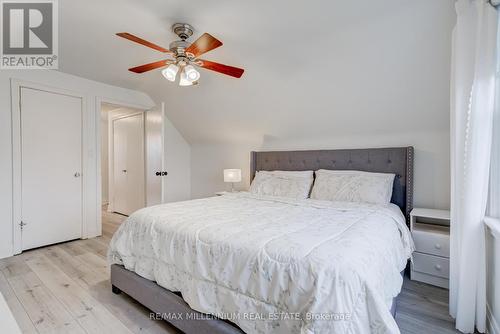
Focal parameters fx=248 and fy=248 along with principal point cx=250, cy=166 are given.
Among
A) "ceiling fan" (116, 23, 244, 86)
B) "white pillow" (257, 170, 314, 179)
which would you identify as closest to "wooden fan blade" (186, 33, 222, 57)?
"ceiling fan" (116, 23, 244, 86)

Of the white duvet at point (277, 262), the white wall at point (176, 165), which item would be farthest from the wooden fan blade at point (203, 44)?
the white wall at point (176, 165)

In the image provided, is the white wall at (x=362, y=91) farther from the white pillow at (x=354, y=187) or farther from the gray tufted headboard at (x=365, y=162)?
the white pillow at (x=354, y=187)

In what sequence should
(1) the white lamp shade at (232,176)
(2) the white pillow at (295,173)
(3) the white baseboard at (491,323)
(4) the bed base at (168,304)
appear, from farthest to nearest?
(1) the white lamp shade at (232,176)
(2) the white pillow at (295,173)
(3) the white baseboard at (491,323)
(4) the bed base at (168,304)

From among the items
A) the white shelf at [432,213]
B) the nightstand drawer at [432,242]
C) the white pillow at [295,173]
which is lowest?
the nightstand drawer at [432,242]

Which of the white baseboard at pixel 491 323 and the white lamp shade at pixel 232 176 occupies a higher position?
the white lamp shade at pixel 232 176

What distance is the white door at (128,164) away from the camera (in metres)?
4.55

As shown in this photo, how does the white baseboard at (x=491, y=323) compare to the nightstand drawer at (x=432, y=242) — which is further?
the nightstand drawer at (x=432, y=242)

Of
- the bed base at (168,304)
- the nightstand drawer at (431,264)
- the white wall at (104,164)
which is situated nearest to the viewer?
the bed base at (168,304)

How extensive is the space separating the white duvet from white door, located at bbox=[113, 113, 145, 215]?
2.66m

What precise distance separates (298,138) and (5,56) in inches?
144

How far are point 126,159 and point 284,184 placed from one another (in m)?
3.40

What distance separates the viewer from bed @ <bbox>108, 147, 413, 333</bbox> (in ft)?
3.44

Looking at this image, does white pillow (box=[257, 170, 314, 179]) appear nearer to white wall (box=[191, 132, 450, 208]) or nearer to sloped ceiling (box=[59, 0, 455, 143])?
white wall (box=[191, 132, 450, 208])

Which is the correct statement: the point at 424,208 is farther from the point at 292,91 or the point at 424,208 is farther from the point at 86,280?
the point at 86,280
